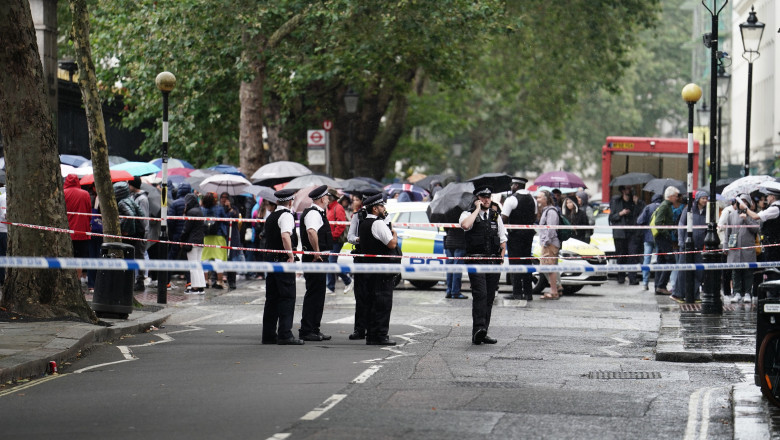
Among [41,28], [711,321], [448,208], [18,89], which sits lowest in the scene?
[711,321]

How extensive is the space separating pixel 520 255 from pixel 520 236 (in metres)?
0.29

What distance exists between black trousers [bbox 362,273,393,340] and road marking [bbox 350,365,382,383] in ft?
6.59

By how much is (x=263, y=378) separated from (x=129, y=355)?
2.47 meters

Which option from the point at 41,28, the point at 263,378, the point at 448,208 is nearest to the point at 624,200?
the point at 448,208

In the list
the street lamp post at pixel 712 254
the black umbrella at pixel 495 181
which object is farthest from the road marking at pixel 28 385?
the black umbrella at pixel 495 181

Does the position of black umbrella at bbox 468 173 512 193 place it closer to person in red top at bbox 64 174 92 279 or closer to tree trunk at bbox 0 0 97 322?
person in red top at bbox 64 174 92 279

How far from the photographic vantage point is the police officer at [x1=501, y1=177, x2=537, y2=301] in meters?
20.7

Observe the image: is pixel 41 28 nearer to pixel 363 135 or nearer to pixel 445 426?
pixel 363 135

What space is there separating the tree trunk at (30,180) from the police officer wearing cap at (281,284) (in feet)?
8.03

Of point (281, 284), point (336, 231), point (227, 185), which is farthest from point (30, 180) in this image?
point (227, 185)

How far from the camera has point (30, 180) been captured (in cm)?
1527

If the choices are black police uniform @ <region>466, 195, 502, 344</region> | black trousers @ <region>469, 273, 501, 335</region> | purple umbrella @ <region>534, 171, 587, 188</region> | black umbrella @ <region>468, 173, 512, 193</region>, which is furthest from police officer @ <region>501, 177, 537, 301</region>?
purple umbrella @ <region>534, 171, 587, 188</region>

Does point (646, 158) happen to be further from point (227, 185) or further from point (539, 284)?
point (539, 284)

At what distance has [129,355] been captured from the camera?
13.2m
